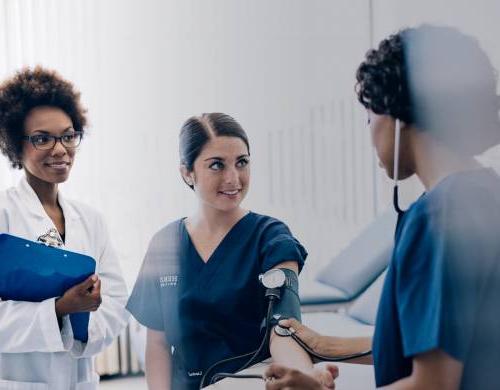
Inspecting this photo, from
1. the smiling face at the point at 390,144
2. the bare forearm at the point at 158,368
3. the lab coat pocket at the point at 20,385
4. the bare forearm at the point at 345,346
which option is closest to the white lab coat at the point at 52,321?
the lab coat pocket at the point at 20,385

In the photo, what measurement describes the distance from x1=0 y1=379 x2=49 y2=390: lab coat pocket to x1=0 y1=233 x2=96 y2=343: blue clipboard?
14 cm

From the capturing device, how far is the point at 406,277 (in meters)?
0.81

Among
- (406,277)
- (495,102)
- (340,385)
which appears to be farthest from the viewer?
(340,385)

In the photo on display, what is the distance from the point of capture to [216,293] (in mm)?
1171

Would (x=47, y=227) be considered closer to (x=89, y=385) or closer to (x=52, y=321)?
(x=52, y=321)

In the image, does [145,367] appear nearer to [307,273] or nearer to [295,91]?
[307,273]

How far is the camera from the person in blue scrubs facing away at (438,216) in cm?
78

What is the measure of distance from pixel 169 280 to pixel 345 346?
360 mm

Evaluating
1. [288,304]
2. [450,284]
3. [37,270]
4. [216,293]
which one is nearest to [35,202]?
[37,270]

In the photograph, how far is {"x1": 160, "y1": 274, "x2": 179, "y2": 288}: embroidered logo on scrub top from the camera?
4.02 ft

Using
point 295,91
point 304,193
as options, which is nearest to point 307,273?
point 304,193

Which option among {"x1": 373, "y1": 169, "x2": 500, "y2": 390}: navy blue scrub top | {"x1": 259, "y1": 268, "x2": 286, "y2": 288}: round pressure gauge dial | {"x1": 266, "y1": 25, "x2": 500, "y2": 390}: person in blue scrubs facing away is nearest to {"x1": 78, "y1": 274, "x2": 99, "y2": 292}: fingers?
{"x1": 259, "y1": 268, "x2": 286, "y2": 288}: round pressure gauge dial

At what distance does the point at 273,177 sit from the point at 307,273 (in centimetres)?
18

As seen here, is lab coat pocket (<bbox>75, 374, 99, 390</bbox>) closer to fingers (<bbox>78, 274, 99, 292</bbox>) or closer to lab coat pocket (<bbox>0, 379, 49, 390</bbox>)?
lab coat pocket (<bbox>0, 379, 49, 390</bbox>)
